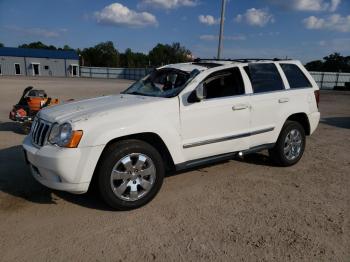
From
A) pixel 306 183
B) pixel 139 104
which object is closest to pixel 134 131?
pixel 139 104

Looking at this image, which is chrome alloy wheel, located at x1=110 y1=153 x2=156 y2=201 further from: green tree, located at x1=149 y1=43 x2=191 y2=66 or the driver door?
green tree, located at x1=149 y1=43 x2=191 y2=66

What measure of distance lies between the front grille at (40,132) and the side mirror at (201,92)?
190 centimetres

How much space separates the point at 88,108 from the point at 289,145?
11.5 ft

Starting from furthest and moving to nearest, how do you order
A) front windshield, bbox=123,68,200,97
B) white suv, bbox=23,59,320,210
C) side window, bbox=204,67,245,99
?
side window, bbox=204,67,245,99
front windshield, bbox=123,68,200,97
white suv, bbox=23,59,320,210

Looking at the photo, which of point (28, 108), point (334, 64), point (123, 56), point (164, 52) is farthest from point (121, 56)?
point (28, 108)

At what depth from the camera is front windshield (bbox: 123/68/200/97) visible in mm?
4684

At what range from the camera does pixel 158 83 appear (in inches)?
204

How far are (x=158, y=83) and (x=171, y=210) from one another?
204 cm

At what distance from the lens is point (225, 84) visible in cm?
496

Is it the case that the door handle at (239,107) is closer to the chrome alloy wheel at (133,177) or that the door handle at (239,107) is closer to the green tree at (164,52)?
the chrome alloy wheel at (133,177)

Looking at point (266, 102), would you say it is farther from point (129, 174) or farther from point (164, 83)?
point (129, 174)

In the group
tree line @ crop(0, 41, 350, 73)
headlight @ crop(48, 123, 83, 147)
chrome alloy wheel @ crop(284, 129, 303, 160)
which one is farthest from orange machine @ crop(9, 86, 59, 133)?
tree line @ crop(0, 41, 350, 73)

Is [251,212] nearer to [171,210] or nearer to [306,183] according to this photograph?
[171,210]

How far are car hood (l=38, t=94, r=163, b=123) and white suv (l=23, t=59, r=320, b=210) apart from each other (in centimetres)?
1
